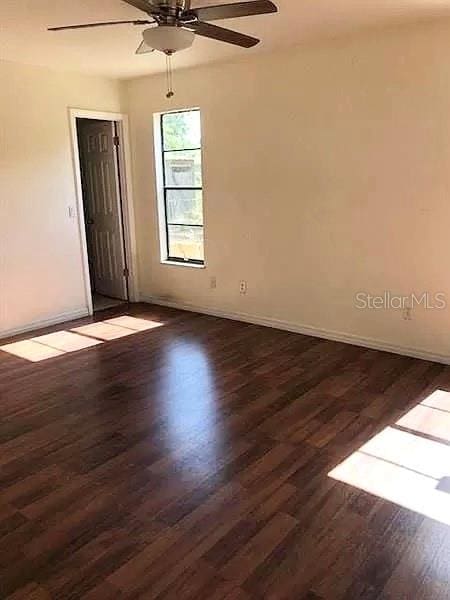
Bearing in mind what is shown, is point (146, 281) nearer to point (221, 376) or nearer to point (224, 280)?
point (224, 280)

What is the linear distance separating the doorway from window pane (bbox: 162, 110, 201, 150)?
61cm

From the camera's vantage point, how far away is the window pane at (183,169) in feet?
17.7

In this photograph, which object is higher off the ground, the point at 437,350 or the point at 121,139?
the point at 121,139

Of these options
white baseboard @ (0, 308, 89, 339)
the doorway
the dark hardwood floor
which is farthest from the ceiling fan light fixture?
white baseboard @ (0, 308, 89, 339)

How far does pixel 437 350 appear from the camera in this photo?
4.04 m

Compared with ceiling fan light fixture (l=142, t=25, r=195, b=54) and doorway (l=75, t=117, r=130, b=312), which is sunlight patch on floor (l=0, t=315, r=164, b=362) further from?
ceiling fan light fixture (l=142, t=25, r=195, b=54)

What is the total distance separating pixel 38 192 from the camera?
5047mm

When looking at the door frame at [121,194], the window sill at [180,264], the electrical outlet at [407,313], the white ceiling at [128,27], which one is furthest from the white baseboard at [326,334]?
the white ceiling at [128,27]

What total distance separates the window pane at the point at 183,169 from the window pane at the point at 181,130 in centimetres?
8

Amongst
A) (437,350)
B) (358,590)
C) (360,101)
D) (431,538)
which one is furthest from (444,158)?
(358,590)

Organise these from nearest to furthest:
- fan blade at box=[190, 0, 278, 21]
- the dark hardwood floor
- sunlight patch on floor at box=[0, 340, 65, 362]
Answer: the dark hardwood floor
fan blade at box=[190, 0, 278, 21]
sunlight patch on floor at box=[0, 340, 65, 362]

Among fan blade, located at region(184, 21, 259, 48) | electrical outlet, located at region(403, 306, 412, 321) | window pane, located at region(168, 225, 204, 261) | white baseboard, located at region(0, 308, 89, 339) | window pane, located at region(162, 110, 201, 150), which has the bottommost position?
white baseboard, located at region(0, 308, 89, 339)

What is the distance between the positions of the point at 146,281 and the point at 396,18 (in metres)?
3.82

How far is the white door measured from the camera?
5957mm
